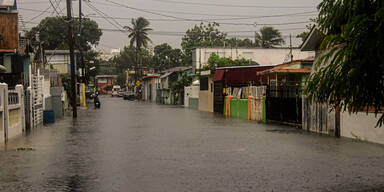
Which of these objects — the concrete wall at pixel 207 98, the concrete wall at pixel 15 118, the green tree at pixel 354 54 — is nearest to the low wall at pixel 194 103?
the concrete wall at pixel 207 98

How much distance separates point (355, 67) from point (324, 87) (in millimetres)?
636

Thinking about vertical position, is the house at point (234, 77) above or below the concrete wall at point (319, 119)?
above

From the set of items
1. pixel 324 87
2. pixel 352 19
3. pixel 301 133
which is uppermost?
pixel 352 19

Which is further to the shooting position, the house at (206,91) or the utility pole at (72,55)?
the house at (206,91)

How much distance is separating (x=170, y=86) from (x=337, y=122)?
199ft

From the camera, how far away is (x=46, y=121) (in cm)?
3138

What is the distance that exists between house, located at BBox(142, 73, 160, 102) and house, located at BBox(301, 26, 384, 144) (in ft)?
235

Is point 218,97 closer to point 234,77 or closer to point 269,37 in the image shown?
point 234,77

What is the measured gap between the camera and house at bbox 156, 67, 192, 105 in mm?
74375

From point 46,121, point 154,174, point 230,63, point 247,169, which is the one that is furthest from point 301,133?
point 230,63

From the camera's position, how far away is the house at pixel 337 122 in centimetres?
1771

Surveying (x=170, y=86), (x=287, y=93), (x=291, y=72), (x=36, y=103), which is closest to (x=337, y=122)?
(x=287, y=93)

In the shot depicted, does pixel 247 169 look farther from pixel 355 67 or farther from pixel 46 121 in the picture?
pixel 46 121

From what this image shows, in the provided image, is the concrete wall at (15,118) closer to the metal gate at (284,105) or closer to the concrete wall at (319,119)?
the concrete wall at (319,119)
